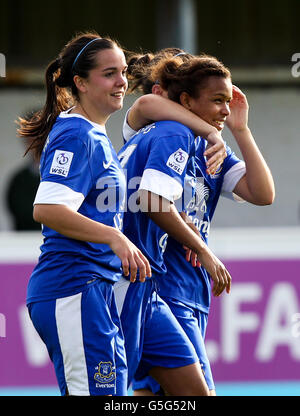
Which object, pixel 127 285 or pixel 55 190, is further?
pixel 127 285

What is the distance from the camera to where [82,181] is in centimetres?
325

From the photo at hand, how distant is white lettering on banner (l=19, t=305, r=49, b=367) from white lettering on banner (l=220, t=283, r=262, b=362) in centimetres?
133

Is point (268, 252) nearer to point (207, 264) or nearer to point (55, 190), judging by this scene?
point (207, 264)

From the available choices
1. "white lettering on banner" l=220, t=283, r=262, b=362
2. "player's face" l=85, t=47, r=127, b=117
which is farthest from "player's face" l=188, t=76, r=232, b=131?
"white lettering on banner" l=220, t=283, r=262, b=362

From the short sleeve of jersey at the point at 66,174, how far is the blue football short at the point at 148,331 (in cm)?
56

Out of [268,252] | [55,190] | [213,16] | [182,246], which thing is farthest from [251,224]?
[55,190]

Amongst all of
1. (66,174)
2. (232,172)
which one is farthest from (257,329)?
(66,174)

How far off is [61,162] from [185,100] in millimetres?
766

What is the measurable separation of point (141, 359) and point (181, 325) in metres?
0.24

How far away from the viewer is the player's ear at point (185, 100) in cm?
375

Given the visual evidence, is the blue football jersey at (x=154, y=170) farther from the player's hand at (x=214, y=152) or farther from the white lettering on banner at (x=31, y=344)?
the white lettering on banner at (x=31, y=344)

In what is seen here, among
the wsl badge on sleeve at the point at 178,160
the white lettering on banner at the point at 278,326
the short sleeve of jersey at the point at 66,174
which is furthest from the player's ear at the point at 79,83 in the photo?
the white lettering on banner at the point at 278,326

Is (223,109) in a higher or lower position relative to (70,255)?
higher

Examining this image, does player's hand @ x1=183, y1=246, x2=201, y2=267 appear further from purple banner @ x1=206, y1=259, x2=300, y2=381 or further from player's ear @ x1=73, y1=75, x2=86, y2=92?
purple banner @ x1=206, y1=259, x2=300, y2=381
